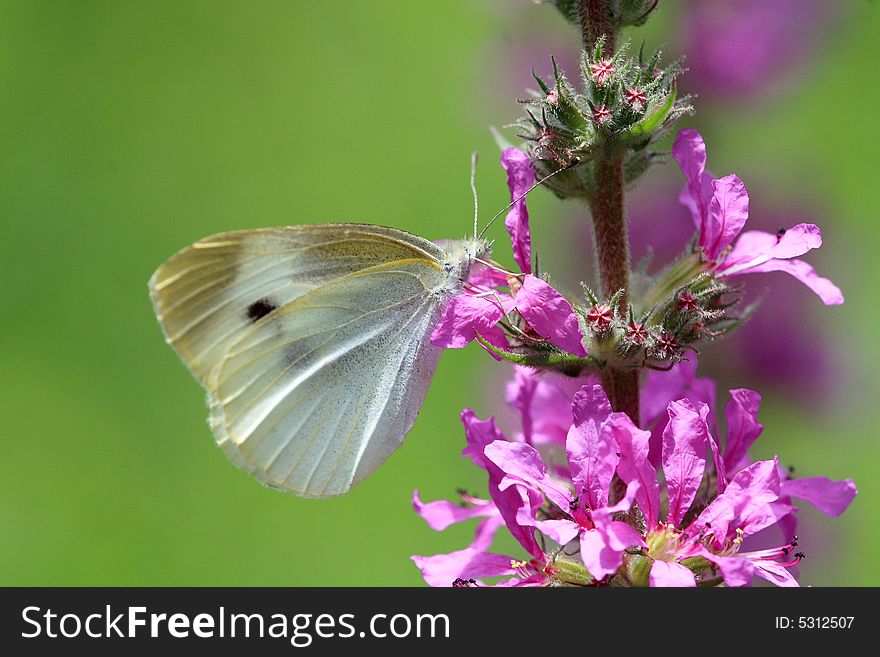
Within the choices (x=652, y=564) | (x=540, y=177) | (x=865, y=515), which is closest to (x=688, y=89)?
(x=540, y=177)

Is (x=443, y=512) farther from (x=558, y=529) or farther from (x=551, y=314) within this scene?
(x=551, y=314)

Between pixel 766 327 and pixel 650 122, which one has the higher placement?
pixel 766 327

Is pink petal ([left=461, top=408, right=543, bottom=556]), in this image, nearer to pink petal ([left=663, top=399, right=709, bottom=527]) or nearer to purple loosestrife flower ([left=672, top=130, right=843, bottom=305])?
pink petal ([left=663, top=399, right=709, bottom=527])

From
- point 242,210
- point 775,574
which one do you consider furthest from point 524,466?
point 242,210

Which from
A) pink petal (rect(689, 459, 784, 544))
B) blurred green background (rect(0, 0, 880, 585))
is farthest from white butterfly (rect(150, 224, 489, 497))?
blurred green background (rect(0, 0, 880, 585))

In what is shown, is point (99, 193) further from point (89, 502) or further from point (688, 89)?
point (688, 89)

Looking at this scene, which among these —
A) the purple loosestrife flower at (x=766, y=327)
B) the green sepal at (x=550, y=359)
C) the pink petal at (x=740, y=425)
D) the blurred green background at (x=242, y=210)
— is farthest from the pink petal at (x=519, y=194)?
the blurred green background at (x=242, y=210)
